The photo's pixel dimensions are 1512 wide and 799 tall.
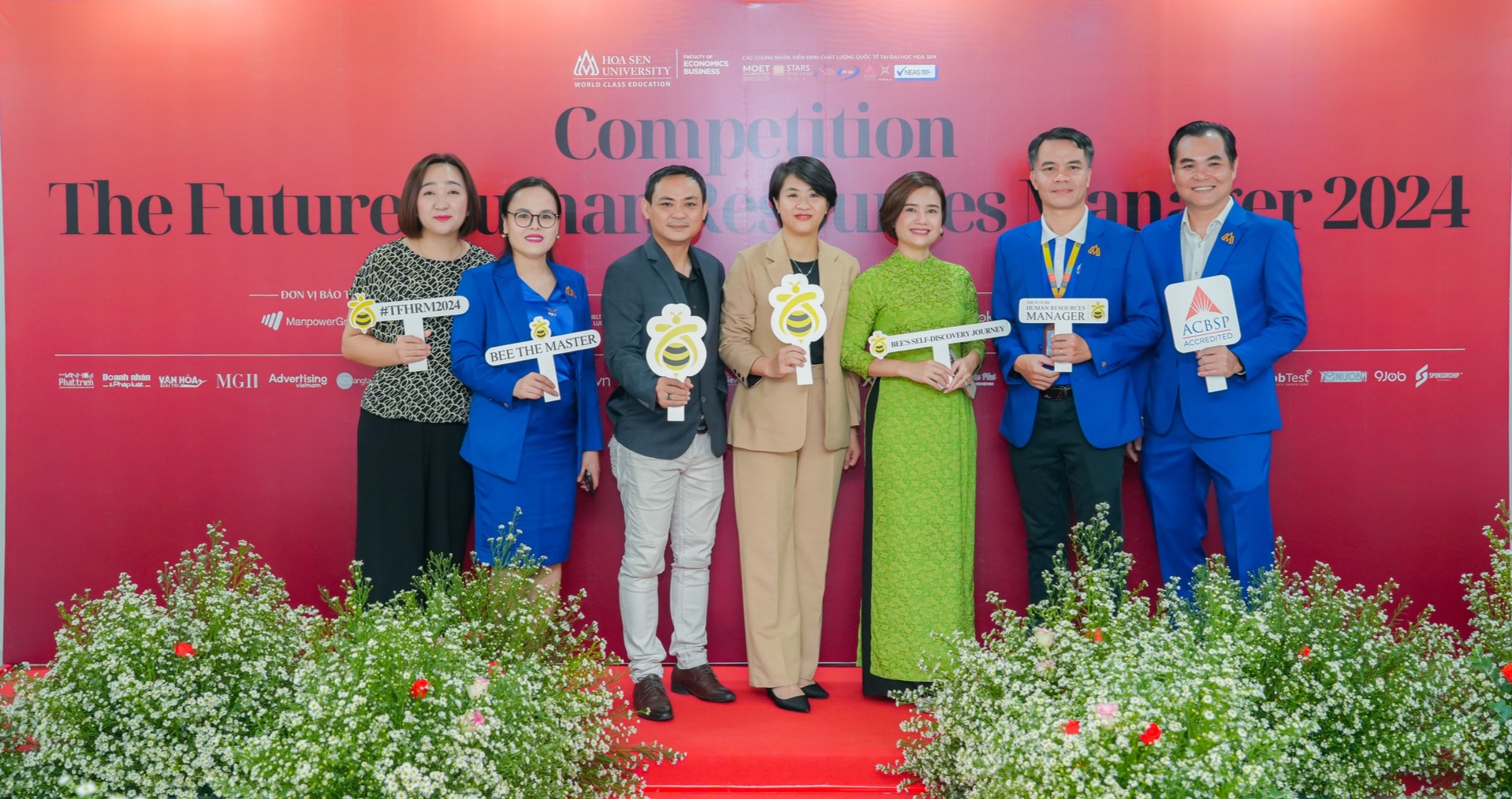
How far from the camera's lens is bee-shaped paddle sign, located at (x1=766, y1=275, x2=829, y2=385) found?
330cm

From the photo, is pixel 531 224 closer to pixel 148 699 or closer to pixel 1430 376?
pixel 148 699

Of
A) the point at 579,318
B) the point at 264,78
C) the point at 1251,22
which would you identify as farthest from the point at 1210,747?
the point at 264,78

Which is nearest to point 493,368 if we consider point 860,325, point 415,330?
point 415,330

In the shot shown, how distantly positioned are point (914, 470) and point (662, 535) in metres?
0.86

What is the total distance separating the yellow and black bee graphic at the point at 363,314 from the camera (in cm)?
344

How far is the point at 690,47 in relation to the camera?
3973 millimetres

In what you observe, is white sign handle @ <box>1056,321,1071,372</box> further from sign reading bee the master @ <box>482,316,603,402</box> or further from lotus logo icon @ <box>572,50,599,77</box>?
lotus logo icon @ <box>572,50,599,77</box>

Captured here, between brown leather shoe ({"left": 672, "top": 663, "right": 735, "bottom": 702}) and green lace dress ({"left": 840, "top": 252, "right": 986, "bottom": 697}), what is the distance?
0.57 meters

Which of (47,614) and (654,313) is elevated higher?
(654,313)

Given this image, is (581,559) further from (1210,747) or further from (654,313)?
(1210,747)

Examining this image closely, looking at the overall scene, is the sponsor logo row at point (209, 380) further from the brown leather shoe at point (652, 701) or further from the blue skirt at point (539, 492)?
the brown leather shoe at point (652, 701)

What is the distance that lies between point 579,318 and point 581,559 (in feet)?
3.47

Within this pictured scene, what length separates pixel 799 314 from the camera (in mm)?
3312

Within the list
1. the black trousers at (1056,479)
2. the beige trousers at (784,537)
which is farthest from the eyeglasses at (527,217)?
the black trousers at (1056,479)
